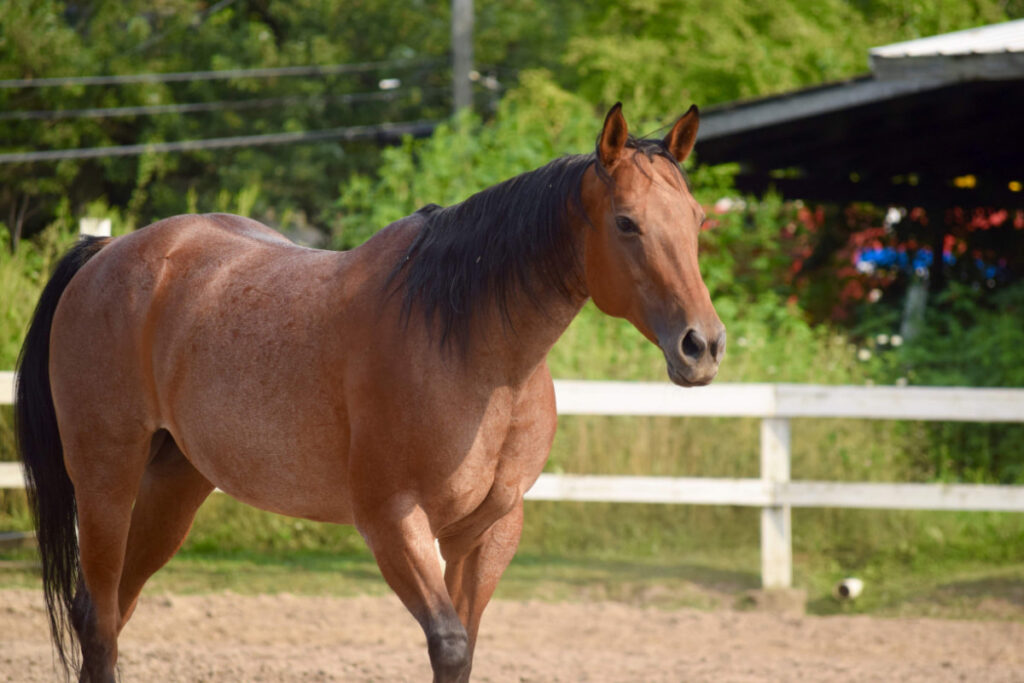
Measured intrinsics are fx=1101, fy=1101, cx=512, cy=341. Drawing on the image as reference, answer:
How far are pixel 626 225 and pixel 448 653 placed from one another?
111 centimetres

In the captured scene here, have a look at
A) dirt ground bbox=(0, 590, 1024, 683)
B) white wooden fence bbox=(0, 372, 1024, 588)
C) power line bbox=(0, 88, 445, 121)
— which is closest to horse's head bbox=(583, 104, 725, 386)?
dirt ground bbox=(0, 590, 1024, 683)

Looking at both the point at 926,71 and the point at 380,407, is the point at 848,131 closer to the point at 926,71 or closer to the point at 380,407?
the point at 926,71

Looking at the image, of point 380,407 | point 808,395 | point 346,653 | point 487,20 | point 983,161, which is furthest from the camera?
point 487,20

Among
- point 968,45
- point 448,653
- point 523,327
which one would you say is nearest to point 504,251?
point 523,327

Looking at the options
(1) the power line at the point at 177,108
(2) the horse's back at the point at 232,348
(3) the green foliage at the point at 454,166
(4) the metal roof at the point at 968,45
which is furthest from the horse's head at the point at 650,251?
(1) the power line at the point at 177,108

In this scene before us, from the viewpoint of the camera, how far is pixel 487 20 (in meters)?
26.6

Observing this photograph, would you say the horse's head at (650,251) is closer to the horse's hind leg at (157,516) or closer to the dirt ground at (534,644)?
the horse's hind leg at (157,516)

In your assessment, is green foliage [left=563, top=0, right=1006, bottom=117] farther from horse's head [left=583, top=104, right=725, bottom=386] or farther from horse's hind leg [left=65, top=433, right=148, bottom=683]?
horse's head [left=583, top=104, right=725, bottom=386]

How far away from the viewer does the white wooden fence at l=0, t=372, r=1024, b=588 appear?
6.33m

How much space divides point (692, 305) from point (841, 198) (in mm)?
9406

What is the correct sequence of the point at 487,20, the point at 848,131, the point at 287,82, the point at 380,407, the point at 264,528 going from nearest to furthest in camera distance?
the point at 380,407
the point at 264,528
the point at 848,131
the point at 287,82
the point at 487,20

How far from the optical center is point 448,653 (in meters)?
2.66

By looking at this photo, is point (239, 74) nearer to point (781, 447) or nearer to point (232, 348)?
point (781, 447)

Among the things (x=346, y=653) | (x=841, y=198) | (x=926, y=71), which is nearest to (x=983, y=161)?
(x=841, y=198)
